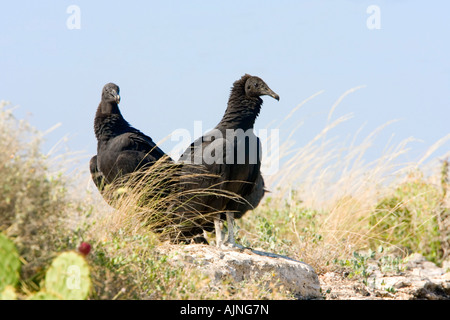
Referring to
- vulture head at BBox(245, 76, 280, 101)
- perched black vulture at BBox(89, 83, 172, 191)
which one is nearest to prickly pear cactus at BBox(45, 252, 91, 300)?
perched black vulture at BBox(89, 83, 172, 191)

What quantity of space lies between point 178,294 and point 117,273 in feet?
1.56

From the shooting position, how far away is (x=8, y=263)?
12.1 feet

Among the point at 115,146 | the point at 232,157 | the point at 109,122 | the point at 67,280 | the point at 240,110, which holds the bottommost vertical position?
the point at 67,280

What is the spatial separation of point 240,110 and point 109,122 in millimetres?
1588

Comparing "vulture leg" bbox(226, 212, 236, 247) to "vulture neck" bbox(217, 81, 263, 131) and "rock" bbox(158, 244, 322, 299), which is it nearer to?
"rock" bbox(158, 244, 322, 299)

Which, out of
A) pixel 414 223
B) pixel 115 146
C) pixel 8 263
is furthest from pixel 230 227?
pixel 414 223

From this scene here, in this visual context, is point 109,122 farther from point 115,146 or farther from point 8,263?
point 8,263

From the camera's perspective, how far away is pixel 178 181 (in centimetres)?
645

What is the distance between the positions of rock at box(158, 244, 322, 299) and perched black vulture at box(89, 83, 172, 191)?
4.16ft

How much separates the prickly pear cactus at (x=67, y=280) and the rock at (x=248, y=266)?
4.20ft

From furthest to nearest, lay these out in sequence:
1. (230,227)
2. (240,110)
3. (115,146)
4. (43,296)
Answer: (115,146), (240,110), (230,227), (43,296)

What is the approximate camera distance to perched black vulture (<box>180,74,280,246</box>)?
233 inches

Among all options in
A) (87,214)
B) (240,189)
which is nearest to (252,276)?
(240,189)

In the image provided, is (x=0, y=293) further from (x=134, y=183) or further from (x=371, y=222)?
(x=371, y=222)
